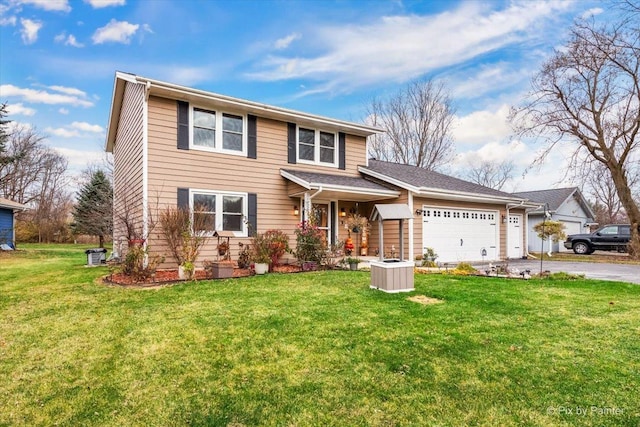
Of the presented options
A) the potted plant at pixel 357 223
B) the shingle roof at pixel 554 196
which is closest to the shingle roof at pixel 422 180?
the potted plant at pixel 357 223

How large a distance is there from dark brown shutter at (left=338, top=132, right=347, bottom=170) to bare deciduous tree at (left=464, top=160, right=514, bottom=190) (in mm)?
23386

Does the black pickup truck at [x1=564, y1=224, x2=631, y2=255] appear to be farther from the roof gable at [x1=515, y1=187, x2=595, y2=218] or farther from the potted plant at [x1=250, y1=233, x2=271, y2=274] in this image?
the potted plant at [x1=250, y1=233, x2=271, y2=274]

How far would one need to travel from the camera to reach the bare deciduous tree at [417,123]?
23.8 meters

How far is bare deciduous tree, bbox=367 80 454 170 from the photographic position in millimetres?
23812

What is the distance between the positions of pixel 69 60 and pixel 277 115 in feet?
32.5

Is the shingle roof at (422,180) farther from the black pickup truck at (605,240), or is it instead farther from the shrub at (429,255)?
the black pickup truck at (605,240)

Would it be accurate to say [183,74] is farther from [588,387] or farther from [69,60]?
[588,387]

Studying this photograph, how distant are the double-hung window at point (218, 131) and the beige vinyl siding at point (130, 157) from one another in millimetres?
1315

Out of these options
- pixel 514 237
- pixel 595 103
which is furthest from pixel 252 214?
pixel 595 103

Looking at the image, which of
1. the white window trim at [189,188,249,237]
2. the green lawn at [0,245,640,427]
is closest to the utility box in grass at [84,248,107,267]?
the white window trim at [189,188,249,237]

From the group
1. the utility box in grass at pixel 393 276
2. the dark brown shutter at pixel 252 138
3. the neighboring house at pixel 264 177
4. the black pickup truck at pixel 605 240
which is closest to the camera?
the utility box in grass at pixel 393 276

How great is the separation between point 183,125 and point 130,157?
8.97ft

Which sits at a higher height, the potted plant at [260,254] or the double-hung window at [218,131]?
the double-hung window at [218,131]

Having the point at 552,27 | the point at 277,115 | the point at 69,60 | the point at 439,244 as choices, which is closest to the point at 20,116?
the point at 69,60
